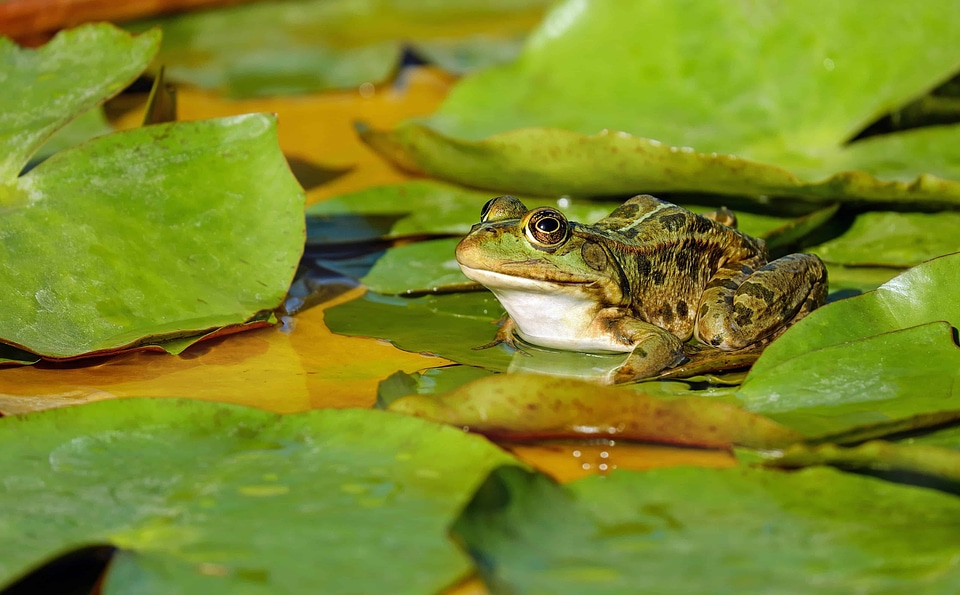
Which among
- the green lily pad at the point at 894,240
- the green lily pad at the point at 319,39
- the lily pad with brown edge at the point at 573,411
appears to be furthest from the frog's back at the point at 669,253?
the green lily pad at the point at 319,39

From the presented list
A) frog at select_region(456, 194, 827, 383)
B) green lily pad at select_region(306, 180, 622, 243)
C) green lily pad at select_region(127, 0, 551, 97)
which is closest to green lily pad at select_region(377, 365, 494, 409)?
frog at select_region(456, 194, 827, 383)

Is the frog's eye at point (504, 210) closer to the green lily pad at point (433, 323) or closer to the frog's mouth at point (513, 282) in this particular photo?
the frog's mouth at point (513, 282)

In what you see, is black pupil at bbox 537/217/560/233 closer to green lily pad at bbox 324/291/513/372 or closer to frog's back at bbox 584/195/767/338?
frog's back at bbox 584/195/767/338

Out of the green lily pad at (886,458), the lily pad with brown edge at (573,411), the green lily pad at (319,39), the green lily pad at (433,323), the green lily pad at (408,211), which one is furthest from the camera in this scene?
the green lily pad at (319,39)

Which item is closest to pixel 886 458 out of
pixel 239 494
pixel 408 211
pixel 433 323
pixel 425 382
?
pixel 425 382

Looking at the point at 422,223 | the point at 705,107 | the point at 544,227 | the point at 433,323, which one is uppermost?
the point at 705,107

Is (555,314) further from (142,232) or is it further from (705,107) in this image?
(705,107)
